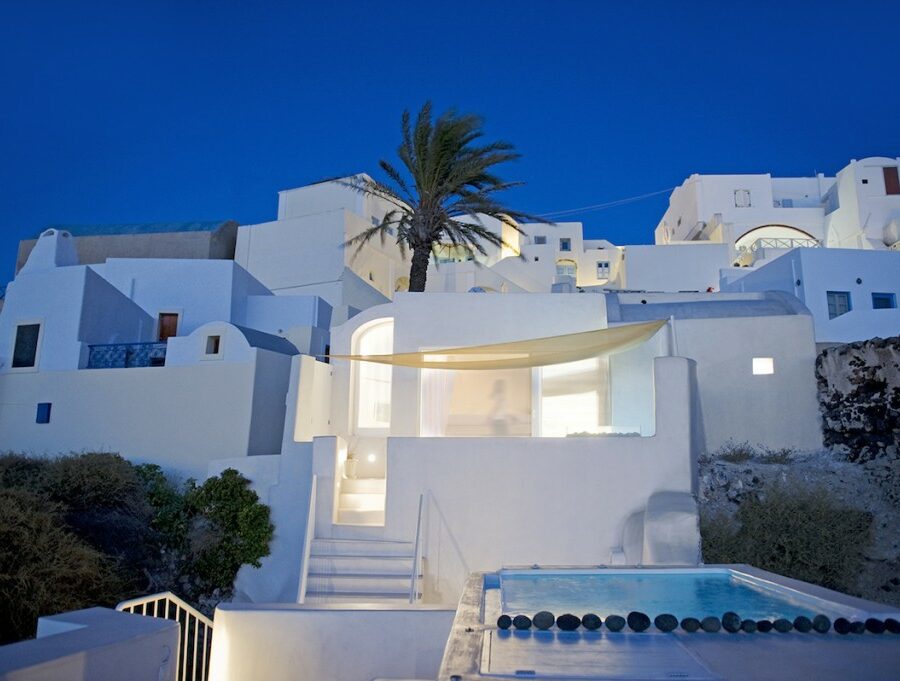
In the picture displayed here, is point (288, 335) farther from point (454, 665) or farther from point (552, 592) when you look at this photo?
point (454, 665)

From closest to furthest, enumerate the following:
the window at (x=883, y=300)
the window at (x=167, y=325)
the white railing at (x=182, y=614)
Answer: the white railing at (x=182, y=614)
the window at (x=883, y=300)
the window at (x=167, y=325)

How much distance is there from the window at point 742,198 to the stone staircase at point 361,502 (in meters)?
30.7

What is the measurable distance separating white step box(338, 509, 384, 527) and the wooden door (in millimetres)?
12248

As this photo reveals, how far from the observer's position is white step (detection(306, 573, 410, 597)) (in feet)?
32.2

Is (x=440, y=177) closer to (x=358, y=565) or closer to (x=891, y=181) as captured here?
(x=358, y=565)

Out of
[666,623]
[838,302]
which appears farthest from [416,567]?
[838,302]

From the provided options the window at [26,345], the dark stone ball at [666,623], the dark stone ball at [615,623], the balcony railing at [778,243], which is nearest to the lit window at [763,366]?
the dark stone ball at [666,623]

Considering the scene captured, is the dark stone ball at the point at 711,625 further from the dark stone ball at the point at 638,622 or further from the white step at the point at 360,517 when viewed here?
the white step at the point at 360,517

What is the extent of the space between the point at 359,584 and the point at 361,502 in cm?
184

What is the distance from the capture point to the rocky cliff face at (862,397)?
11.5m

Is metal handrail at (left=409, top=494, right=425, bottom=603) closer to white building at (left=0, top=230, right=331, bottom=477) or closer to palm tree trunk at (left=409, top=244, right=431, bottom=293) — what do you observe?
white building at (left=0, top=230, right=331, bottom=477)

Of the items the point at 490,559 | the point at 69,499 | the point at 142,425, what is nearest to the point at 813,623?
the point at 490,559

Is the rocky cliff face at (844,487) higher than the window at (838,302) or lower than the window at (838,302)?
lower

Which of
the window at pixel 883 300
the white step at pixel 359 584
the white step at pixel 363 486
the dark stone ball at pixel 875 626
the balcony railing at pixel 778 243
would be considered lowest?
the white step at pixel 359 584
